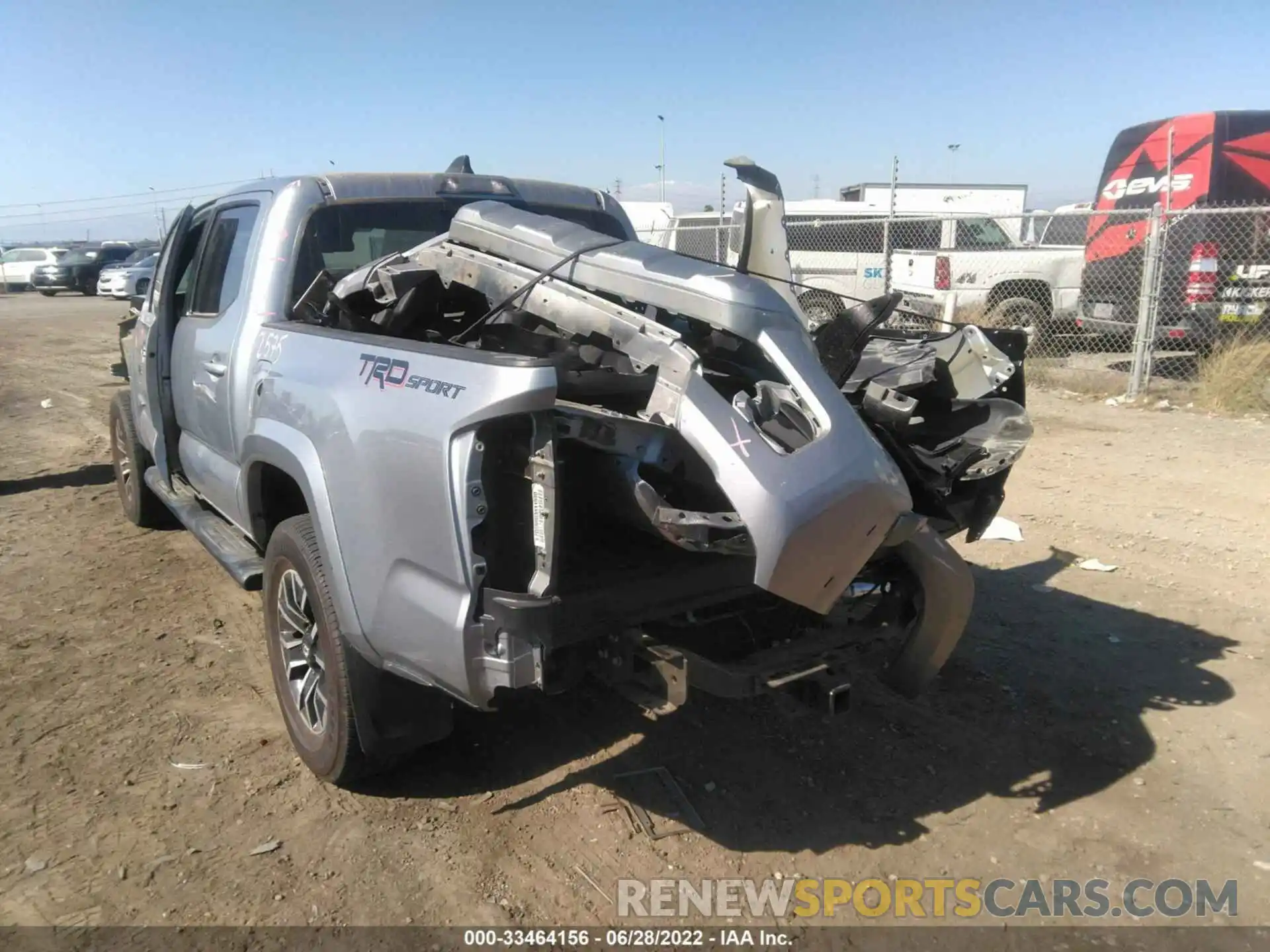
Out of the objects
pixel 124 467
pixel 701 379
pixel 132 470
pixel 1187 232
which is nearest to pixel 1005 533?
pixel 701 379

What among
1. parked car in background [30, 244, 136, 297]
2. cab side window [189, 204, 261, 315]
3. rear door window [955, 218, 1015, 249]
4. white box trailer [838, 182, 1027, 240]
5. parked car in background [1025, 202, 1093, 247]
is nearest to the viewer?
A: cab side window [189, 204, 261, 315]

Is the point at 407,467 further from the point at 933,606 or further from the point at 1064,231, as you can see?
the point at 1064,231

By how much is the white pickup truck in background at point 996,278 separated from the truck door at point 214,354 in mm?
9999

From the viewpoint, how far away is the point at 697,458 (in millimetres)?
2668

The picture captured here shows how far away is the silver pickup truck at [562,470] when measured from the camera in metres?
2.49

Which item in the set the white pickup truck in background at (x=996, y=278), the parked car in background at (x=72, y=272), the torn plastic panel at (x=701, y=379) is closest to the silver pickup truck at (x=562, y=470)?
the torn plastic panel at (x=701, y=379)

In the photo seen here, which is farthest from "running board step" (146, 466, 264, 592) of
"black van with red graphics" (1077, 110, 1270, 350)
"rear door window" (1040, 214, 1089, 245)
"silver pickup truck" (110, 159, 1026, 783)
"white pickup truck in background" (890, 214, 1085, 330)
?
"rear door window" (1040, 214, 1089, 245)

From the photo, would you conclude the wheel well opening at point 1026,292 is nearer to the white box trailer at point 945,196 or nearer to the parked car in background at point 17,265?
the white box trailer at point 945,196

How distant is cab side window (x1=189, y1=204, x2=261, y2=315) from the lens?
14.1 ft

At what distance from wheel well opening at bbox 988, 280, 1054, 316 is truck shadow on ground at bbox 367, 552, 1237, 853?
976cm

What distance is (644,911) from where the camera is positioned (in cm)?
285

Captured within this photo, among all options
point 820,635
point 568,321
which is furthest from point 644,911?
point 568,321

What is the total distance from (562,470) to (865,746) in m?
1.90

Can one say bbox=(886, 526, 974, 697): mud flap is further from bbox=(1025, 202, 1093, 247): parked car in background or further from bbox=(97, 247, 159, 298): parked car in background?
bbox=(97, 247, 159, 298): parked car in background
